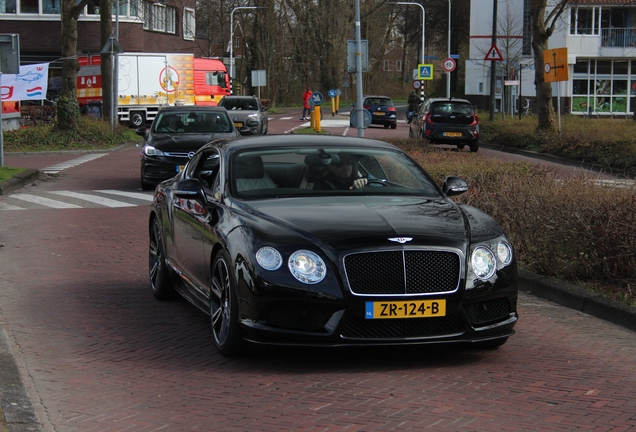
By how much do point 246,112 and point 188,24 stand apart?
35.9m

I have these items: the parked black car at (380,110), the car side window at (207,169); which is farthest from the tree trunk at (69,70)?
the car side window at (207,169)

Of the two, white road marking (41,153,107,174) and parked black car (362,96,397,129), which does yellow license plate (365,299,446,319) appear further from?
parked black car (362,96,397,129)

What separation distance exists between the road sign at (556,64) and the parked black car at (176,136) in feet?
41.1

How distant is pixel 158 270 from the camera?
8.59m

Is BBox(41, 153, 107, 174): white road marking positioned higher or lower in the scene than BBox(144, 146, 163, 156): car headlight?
lower

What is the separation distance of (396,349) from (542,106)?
28174 mm

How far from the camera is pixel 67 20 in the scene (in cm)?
3312

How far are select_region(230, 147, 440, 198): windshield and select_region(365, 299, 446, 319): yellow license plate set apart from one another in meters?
1.38

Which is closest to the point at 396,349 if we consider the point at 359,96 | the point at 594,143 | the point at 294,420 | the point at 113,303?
the point at 294,420

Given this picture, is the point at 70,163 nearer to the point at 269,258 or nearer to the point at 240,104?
the point at 240,104

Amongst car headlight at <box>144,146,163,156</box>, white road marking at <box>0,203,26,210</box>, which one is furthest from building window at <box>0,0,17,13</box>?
white road marking at <box>0,203,26,210</box>

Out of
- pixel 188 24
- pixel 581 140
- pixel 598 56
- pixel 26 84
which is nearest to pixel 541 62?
pixel 581 140

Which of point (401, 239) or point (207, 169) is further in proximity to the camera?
point (207, 169)

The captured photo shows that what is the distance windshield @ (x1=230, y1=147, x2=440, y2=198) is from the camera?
7094 millimetres
